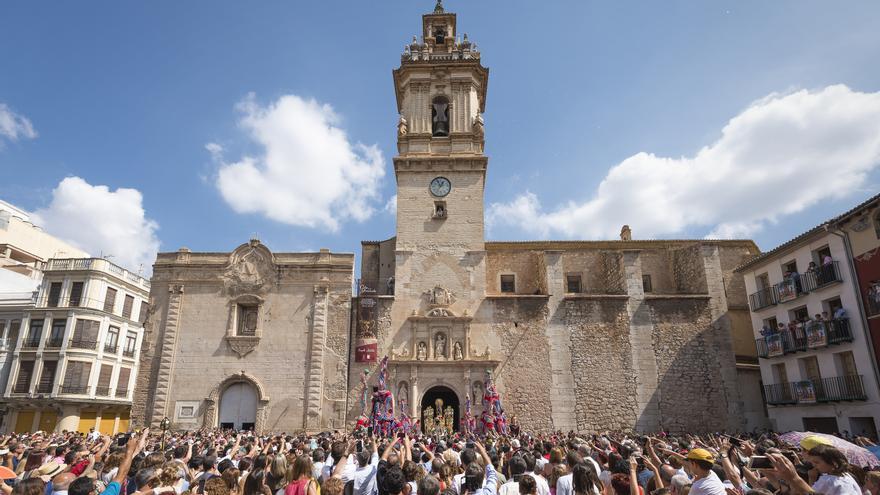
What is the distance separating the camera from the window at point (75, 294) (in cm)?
3262

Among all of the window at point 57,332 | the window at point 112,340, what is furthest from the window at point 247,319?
the window at point 57,332

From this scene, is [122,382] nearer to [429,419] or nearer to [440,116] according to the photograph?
[429,419]

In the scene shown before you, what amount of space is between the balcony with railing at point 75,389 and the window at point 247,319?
1171 centimetres

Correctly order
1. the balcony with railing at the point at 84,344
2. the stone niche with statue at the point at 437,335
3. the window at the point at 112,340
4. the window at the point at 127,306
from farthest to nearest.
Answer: the window at the point at 127,306, the window at the point at 112,340, the balcony with railing at the point at 84,344, the stone niche with statue at the point at 437,335

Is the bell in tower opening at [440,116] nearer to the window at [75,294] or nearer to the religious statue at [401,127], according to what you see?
the religious statue at [401,127]

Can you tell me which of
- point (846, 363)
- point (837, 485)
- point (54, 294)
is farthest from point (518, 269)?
point (54, 294)

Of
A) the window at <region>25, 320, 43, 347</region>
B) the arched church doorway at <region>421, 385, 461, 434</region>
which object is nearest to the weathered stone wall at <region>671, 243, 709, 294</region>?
the arched church doorway at <region>421, 385, 461, 434</region>

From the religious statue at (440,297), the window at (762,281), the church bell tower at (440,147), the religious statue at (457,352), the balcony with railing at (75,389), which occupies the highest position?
the church bell tower at (440,147)

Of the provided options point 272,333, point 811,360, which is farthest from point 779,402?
point 272,333

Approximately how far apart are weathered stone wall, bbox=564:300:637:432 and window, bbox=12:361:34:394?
101 feet

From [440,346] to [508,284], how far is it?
5.95 m

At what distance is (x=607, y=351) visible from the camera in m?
26.2

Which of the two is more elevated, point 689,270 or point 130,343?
point 689,270

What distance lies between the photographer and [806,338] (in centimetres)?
2175
